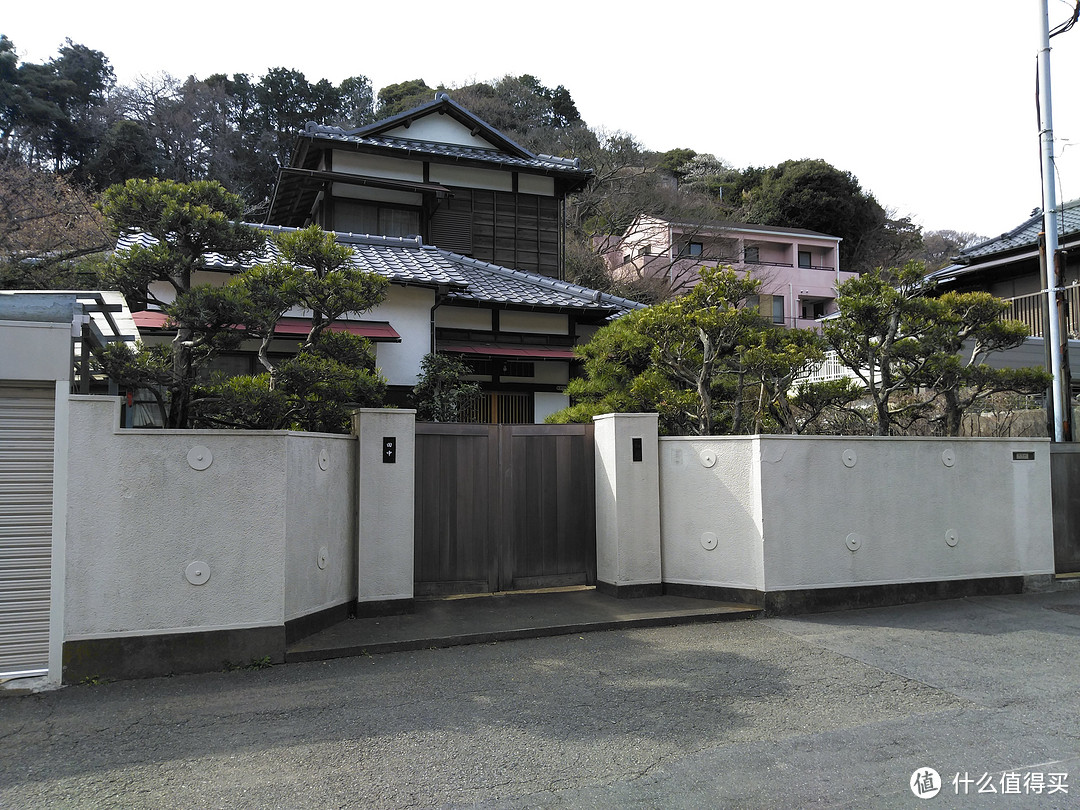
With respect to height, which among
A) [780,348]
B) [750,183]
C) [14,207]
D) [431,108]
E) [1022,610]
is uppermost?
[750,183]

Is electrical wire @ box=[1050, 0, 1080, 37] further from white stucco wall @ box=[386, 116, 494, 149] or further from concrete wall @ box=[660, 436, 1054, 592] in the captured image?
white stucco wall @ box=[386, 116, 494, 149]

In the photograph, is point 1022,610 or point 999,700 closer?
point 999,700

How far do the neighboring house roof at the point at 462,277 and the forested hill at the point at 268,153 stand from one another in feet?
27.9

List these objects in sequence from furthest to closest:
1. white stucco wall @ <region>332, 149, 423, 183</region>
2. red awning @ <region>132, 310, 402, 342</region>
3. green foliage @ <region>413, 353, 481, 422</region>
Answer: white stucco wall @ <region>332, 149, 423, 183</region> < green foliage @ <region>413, 353, 481, 422</region> < red awning @ <region>132, 310, 402, 342</region>

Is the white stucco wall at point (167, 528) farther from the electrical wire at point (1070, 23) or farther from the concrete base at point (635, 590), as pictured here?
the electrical wire at point (1070, 23)

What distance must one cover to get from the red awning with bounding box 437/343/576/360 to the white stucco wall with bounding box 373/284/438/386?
1.62 feet

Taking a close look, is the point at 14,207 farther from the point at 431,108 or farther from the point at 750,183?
the point at 750,183

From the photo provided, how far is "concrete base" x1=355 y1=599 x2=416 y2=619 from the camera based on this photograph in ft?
22.5

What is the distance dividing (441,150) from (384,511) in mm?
12359

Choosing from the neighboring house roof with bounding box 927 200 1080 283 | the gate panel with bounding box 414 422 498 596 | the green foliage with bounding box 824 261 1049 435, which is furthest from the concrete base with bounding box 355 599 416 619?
the neighboring house roof with bounding box 927 200 1080 283

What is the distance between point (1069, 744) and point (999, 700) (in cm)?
72

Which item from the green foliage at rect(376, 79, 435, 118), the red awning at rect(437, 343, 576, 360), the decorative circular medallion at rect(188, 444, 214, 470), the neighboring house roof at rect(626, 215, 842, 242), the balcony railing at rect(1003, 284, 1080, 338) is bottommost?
the decorative circular medallion at rect(188, 444, 214, 470)

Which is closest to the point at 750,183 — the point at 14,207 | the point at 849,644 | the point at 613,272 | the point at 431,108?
the point at 613,272

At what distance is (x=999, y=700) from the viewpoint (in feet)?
16.1
